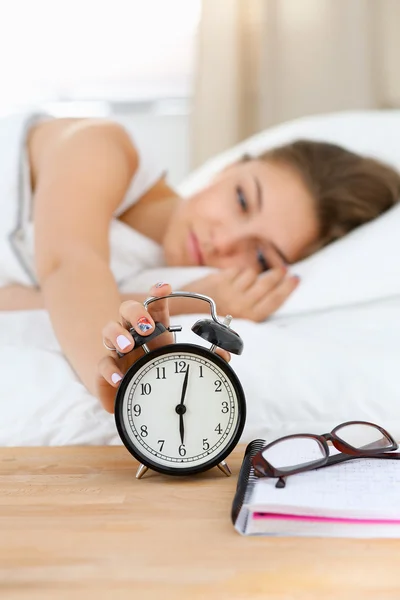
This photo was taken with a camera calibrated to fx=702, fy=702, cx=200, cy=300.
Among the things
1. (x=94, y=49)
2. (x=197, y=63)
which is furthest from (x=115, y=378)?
(x=94, y=49)

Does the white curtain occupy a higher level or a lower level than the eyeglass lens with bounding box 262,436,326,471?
higher

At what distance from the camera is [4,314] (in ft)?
4.46

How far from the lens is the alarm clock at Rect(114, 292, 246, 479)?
0.83 meters

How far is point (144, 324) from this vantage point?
0.83 m

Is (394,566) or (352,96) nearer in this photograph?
(394,566)

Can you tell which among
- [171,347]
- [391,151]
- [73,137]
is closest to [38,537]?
[171,347]

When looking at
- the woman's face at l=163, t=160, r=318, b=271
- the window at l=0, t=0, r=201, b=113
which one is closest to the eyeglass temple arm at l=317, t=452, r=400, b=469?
the woman's face at l=163, t=160, r=318, b=271

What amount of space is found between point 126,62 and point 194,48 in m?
0.28

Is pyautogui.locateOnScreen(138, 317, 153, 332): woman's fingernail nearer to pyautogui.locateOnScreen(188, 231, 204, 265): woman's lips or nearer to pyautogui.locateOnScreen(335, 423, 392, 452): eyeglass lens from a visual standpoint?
pyautogui.locateOnScreen(335, 423, 392, 452): eyeglass lens

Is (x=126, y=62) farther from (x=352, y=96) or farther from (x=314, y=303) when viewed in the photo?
(x=314, y=303)

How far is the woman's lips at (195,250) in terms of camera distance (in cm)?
160

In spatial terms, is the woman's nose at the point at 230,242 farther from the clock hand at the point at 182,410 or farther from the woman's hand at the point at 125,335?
Result: the clock hand at the point at 182,410

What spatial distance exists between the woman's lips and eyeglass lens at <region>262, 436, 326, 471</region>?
0.80 meters

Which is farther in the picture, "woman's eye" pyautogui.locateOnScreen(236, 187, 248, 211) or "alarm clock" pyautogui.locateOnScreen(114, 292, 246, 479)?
"woman's eye" pyautogui.locateOnScreen(236, 187, 248, 211)
